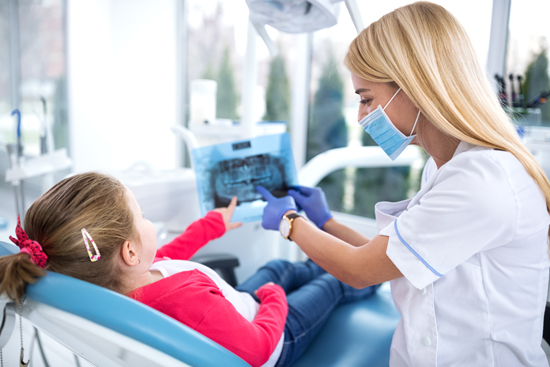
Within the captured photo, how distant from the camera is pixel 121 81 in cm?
297

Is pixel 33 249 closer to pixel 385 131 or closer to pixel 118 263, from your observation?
pixel 118 263

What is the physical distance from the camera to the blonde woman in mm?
690

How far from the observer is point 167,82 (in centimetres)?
319

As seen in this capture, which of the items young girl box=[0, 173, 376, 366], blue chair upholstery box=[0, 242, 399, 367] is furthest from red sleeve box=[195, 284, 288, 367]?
blue chair upholstery box=[0, 242, 399, 367]

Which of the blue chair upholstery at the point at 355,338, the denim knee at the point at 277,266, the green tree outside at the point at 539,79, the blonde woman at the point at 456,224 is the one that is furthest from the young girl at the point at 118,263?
the green tree outside at the point at 539,79

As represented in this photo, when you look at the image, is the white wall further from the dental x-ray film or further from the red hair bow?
the red hair bow

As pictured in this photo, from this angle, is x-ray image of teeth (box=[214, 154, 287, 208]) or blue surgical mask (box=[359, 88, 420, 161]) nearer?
blue surgical mask (box=[359, 88, 420, 161])

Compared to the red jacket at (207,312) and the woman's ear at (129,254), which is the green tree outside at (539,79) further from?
the woman's ear at (129,254)

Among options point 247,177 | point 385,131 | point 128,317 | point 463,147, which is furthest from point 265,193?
point 128,317

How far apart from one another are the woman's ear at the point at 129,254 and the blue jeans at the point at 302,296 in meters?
0.47

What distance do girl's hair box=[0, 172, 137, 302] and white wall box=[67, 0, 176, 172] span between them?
210cm

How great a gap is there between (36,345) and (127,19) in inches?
109

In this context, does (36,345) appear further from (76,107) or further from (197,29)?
(197,29)

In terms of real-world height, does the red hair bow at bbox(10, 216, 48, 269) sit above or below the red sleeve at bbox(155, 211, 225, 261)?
above
